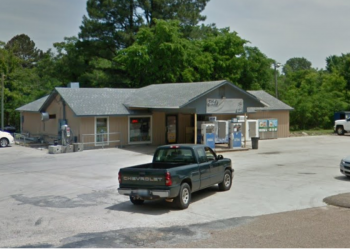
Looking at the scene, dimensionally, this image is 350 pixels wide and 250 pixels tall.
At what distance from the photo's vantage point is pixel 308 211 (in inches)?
452

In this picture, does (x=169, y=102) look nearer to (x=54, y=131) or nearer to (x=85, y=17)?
(x=54, y=131)

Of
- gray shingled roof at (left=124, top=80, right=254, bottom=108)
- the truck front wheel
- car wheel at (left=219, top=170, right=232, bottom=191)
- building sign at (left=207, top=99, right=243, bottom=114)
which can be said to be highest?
gray shingled roof at (left=124, top=80, right=254, bottom=108)

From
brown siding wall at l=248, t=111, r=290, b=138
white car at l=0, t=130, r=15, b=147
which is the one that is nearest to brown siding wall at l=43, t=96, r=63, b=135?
white car at l=0, t=130, r=15, b=147

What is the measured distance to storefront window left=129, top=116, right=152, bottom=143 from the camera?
31562 millimetres

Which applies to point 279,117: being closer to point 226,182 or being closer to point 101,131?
point 101,131

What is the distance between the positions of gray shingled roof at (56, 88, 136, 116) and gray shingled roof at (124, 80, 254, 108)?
0.84 metres

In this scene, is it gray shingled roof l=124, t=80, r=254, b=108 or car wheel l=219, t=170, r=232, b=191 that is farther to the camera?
gray shingled roof l=124, t=80, r=254, b=108

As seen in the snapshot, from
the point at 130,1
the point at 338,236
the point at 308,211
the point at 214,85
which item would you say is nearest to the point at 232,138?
the point at 214,85

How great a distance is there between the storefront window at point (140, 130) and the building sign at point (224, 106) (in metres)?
6.19

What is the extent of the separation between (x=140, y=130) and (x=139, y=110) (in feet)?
5.00

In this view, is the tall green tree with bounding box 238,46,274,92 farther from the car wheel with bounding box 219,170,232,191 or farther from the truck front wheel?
the car wheel with bounding box 219,170,232,191

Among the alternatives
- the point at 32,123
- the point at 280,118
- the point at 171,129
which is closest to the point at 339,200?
the point at 171,129

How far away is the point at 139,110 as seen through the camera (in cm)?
3164

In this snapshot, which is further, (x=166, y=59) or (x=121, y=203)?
(x=166, y=59)
